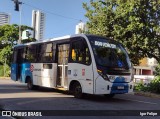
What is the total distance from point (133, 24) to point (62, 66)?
866 cm

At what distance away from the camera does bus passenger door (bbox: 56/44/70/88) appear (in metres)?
16.2

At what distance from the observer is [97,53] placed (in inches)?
559

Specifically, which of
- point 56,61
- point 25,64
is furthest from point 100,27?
point 56,61

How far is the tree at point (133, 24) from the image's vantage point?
77.0 ft

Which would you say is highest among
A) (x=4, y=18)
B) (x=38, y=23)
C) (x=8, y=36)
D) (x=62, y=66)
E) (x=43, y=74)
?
(x=4, y=18)

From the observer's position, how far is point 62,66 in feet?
54.2

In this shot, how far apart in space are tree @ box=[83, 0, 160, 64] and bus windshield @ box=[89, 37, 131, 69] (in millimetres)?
8535

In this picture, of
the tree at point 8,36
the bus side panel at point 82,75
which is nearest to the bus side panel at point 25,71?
the bus side panel at point 82,75

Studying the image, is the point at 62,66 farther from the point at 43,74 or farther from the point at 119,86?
the point at 119,86

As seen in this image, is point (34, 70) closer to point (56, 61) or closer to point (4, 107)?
point (56, 61)

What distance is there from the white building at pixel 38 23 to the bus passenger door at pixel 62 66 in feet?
109

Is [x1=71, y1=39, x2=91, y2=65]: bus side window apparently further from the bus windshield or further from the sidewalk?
the sidewalk

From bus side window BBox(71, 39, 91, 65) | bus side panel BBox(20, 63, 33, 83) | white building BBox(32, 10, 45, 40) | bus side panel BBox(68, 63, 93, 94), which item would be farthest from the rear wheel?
white building BBox(32, 10, 45, 40)

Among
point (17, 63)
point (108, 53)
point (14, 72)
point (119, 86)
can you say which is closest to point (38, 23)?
point (14, 72)
